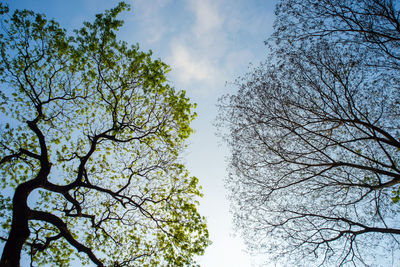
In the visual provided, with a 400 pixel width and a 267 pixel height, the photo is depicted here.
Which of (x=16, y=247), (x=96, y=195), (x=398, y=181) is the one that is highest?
(x=96, y=195)

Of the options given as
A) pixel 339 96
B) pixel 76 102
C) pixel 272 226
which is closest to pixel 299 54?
pixel 339 96

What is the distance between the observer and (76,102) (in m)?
9.60

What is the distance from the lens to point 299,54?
7.96 metres

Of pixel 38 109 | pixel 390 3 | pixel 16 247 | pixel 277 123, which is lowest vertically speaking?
pixel 16 247

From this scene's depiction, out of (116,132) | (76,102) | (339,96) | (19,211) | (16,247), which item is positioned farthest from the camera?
(76,102)

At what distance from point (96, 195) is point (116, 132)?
383 centimetres

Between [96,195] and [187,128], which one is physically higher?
[187,128]

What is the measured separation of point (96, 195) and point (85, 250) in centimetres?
356

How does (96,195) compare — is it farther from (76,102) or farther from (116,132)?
(76,102)

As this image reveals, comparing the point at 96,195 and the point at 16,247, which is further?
the point at 96,195

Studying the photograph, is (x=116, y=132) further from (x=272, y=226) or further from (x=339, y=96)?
(x=339, y=96)

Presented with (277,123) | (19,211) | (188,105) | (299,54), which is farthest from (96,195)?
(299,54)

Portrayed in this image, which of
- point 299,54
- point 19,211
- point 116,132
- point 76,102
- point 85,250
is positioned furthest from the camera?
point 76,102

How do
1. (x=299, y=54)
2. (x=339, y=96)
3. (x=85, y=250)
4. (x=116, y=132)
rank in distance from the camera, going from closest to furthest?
1. (x=85, y=250)
2. (x=339, y=96)
3. (x=299, y=54)
4. (x=116, y=132)
